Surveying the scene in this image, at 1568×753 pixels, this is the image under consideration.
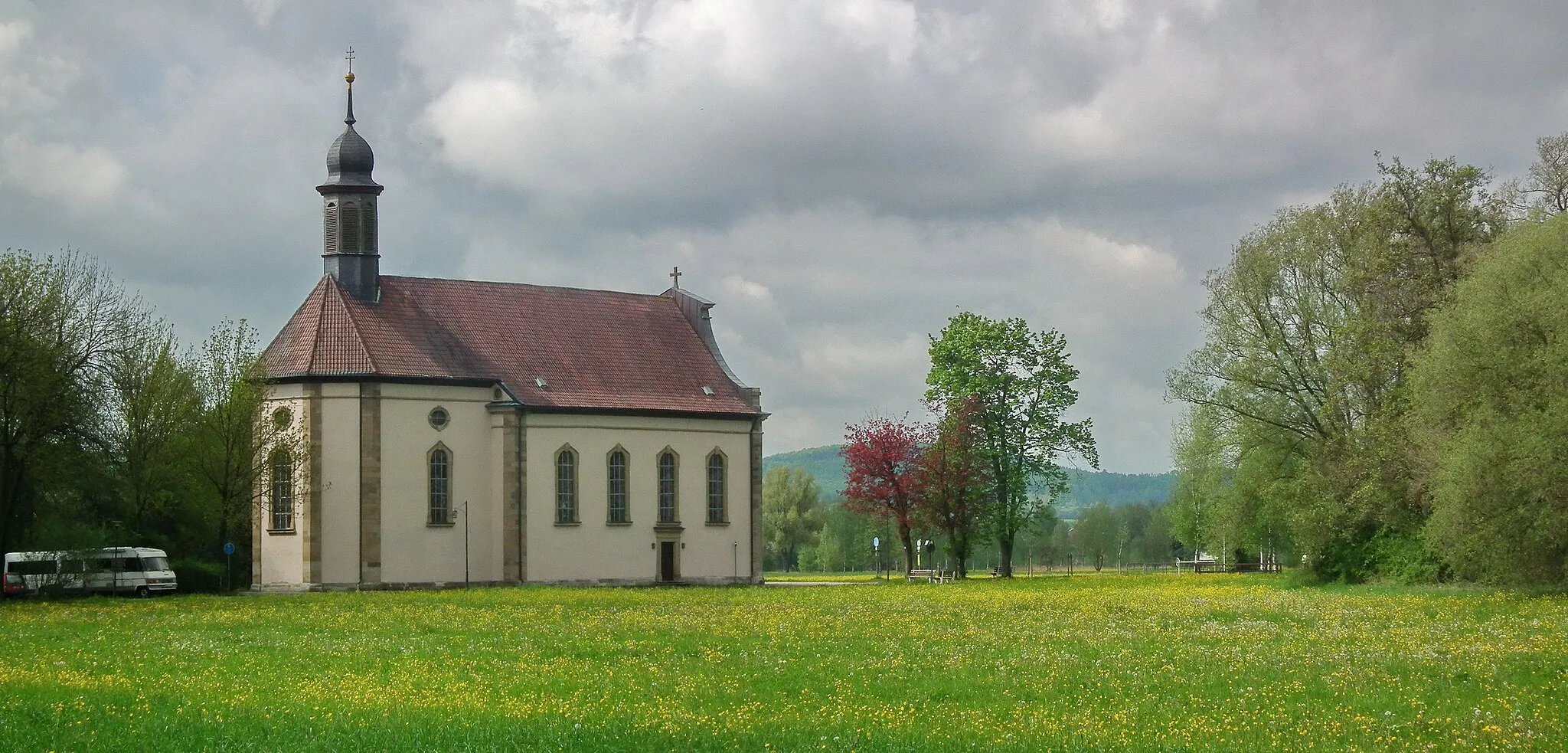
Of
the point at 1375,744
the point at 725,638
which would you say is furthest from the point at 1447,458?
the point at 1375,744

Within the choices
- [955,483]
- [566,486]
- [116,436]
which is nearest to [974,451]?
[955,483]

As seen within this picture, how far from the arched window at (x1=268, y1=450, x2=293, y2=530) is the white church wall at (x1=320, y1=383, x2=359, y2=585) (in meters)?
1.14

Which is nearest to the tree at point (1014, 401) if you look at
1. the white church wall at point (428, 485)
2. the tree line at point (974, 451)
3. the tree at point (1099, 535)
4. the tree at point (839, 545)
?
the tree line at point (974, 451)

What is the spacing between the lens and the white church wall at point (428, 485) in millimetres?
57188

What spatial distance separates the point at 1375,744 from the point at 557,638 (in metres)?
16.2

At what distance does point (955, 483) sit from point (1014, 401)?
5974mm

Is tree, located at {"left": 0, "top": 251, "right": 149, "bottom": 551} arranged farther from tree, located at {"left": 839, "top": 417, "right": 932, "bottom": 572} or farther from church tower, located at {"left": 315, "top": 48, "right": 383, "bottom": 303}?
tree, located at {"left": 839, "top": 417, "right": 932, "bottom": 572}

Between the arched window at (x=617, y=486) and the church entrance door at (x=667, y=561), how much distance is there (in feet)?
6.87

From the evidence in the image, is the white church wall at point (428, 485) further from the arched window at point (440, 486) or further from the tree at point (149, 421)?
the tree at point (149, 421)

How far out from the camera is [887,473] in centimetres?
7031

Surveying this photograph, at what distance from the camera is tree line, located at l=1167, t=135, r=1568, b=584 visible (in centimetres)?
3706

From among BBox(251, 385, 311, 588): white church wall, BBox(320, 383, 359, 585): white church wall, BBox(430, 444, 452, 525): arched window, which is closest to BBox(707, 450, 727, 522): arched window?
BBox(430, 444, 452, 525): arched window

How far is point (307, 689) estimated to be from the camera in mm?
20047

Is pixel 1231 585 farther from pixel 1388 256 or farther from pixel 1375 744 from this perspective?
pixel 1375 744
